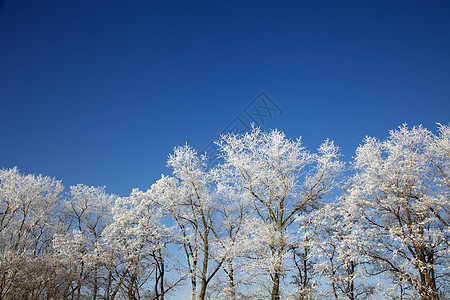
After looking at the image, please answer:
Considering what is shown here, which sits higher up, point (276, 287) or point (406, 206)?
point (406, 206)

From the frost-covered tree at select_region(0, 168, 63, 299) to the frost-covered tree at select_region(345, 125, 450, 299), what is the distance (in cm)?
2063

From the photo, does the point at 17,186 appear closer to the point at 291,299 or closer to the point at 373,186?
the point at 291,299

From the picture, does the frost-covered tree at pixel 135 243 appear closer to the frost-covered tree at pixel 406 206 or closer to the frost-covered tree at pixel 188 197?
the frost-covered tree at pixel 188 197

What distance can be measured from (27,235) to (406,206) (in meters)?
28.5

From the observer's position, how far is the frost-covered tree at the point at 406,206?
1482cm

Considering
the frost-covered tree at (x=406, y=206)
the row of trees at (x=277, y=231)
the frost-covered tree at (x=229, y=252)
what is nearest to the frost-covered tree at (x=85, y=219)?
the row of trees at (x=277, y=231)

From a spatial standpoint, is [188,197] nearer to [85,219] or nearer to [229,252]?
[229,252]

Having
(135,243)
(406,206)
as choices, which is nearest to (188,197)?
(135,243)

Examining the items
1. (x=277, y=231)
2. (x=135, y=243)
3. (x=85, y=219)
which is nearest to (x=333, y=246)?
(x=277, y=231)

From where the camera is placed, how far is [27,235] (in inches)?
982

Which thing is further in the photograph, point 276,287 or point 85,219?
point 85,219

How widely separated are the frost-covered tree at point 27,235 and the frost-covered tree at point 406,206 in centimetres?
2063

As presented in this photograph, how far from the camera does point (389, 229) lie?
15.4m

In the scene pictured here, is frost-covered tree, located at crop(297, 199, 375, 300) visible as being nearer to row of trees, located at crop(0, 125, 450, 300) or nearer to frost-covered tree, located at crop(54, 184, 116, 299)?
row of trees, located at crop(0, 125, 450, 300)
